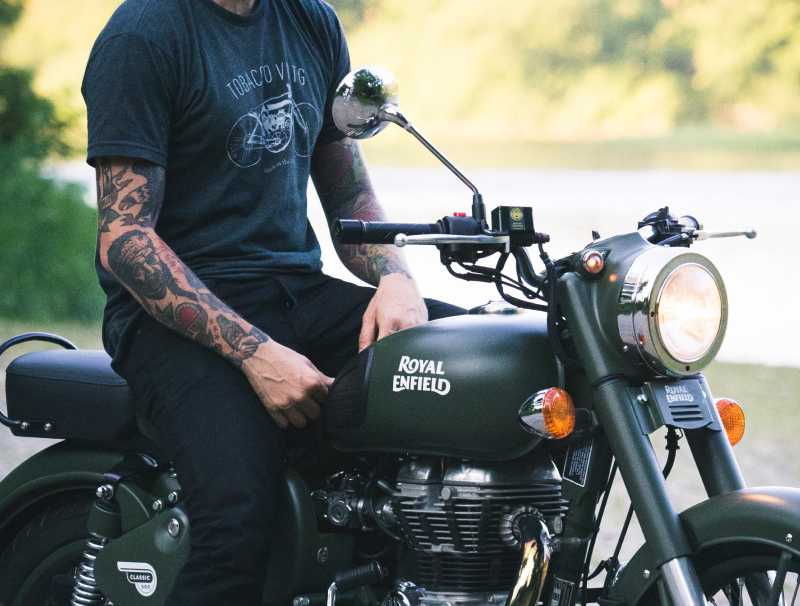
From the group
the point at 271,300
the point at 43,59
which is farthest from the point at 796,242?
the point at 271,300

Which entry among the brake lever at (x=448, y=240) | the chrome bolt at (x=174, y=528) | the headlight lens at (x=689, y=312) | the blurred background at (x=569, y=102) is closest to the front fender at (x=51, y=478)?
the chrome bolt at (x=174, y=528)

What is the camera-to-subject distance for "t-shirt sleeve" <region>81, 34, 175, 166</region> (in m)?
2.46

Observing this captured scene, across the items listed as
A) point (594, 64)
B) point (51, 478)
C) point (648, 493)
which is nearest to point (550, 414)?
point (648, 493)

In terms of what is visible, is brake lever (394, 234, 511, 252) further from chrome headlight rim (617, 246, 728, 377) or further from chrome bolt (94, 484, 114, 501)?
chrome bolt (94, 484, 114, 501)

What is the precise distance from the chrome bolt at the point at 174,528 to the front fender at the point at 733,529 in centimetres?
94

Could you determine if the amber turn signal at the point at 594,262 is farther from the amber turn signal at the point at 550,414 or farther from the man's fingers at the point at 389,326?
the man's fingers at the point at 389,326

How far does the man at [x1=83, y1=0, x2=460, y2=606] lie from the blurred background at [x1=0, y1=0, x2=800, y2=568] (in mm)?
9325

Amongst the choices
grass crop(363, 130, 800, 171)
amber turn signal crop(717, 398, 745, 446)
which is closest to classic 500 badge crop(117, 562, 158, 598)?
amber turn signal crop(717, 398, 745, 446)

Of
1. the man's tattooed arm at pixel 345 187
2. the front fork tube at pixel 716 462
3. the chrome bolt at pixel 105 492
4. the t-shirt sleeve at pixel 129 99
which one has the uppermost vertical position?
the t-shirt sleeve at pixel 129 99

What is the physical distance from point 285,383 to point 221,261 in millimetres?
356

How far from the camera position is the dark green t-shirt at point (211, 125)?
8.14ft

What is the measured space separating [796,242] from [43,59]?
7.54 meters

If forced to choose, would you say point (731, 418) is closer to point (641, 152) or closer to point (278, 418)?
point (278, 418)

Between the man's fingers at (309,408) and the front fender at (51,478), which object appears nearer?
the man's fingers at (309,408)
